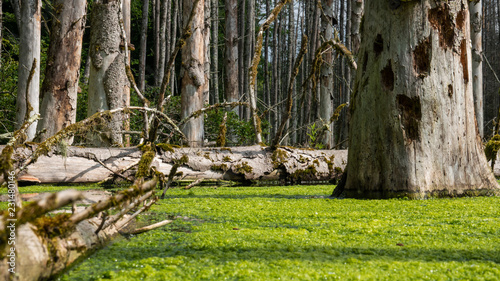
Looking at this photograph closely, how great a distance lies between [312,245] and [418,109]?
1.72m

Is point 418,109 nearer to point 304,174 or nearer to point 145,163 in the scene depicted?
point 145,163

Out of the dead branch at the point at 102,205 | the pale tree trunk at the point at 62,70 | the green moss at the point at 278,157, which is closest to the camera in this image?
the dead branch at the point at 102,205

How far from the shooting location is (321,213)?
7.49 ft

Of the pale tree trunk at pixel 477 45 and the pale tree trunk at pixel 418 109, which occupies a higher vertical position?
the pale tree trunk at pixel 477 45

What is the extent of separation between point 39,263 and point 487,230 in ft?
5.63

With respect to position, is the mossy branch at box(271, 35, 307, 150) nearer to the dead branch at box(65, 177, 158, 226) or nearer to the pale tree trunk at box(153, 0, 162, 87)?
the dead branch at box(65, 177, 158, 226)

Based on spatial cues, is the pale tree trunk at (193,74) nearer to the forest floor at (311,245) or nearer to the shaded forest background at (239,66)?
the shaded forest background at (239,66)

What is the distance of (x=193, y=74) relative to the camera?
6652 mm

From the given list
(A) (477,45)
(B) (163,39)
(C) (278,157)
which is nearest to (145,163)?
(C) (278,157)

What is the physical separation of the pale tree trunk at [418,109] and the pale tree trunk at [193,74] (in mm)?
4041

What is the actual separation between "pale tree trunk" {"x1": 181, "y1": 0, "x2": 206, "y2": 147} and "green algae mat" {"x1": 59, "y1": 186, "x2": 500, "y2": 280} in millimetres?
4236

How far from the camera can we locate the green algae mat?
45.1 inches

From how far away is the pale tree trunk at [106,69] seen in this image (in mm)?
5367

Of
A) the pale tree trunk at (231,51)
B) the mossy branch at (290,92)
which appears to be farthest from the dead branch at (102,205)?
the pale tree trunk at (231,51)
